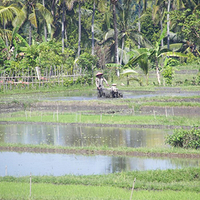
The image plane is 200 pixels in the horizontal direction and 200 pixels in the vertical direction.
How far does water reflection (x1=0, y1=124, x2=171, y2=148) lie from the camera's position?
11.6 metres

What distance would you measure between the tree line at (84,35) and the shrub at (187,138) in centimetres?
1403

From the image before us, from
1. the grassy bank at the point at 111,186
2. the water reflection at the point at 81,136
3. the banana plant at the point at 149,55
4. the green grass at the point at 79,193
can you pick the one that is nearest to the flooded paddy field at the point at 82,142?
the water reflection at the point at 81,136

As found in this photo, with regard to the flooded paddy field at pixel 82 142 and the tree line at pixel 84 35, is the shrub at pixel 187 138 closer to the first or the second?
the flooded paddy field at pixel 82 142

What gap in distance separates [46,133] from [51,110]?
4712 millimetres

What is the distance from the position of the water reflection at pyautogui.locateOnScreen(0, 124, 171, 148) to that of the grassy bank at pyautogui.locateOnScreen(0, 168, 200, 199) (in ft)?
9.88

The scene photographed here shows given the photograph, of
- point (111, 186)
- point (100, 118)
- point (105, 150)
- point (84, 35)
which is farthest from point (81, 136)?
point (84, 35)

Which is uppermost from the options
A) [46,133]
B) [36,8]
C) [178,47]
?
[36,8]

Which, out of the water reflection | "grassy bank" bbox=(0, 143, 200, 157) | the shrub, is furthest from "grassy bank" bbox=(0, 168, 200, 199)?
the water reflection

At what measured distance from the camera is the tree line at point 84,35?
2625cm

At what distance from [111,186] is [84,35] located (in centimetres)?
3194

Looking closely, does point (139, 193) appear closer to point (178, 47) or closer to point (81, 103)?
point (81, 103)

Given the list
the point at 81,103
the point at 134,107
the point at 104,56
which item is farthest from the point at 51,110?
the point at 104,56

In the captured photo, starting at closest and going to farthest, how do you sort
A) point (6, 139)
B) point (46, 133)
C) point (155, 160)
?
point (155, 160) → point (6, 139) → point (46, 133)

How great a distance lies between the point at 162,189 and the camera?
746 centimetres
